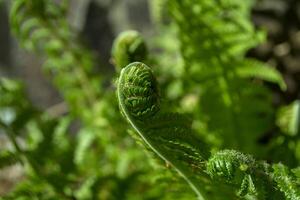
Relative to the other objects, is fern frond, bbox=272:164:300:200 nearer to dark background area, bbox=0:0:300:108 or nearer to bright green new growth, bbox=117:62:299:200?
bright green new growth, bbox=117:62:299:200

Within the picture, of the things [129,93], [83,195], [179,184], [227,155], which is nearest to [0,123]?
[83,195]

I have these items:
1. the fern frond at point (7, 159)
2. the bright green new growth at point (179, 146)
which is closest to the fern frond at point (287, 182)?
the bright green new growth at point (179, 146)

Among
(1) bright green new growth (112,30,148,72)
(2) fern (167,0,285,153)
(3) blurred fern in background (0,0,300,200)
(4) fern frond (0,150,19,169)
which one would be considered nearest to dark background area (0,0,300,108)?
(3) blurred fern in background (0,0,300,200)

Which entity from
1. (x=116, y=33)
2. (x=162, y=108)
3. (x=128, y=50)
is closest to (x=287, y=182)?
(x=162, y=108)

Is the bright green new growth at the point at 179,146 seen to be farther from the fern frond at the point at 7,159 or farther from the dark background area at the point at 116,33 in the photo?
the dark background area at the point at 116,33

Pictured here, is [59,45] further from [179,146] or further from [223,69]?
[179,146]
